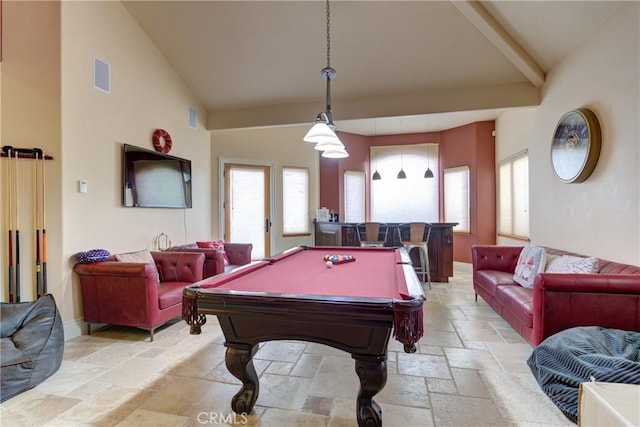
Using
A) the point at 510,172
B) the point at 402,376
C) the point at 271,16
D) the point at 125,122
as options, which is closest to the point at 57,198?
the point at 125,122

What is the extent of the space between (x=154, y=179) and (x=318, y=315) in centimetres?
359

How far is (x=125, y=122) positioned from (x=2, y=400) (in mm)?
→ 2915

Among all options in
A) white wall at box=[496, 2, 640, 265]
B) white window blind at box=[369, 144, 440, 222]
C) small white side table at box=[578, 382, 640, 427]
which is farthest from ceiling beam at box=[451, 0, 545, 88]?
small white side table at box=[578, 382, 640, 427]

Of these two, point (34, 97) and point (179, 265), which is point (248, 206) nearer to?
point (179, 265)

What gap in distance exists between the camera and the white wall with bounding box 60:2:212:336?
10.1 feet

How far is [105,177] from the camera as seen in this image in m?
3.48

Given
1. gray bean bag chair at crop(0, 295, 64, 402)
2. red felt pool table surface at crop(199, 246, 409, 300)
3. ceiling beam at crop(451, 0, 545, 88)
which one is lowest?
gray bean bag chair at crop(0, 295, 64, 402)

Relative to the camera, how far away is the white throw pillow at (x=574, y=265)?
2.71m

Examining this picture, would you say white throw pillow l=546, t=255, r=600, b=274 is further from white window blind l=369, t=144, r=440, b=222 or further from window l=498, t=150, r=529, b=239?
white window blind l=369, t=144, r=440, b=222

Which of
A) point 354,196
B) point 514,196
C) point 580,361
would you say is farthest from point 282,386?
point 354,196

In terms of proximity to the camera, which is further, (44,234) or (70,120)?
(70,120)

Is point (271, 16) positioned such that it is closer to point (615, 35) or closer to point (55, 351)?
point (615, 35)

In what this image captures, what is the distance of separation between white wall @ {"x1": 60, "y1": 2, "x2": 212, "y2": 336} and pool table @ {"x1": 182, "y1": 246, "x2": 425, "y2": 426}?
7.26ft

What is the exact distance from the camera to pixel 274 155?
22.0ft
